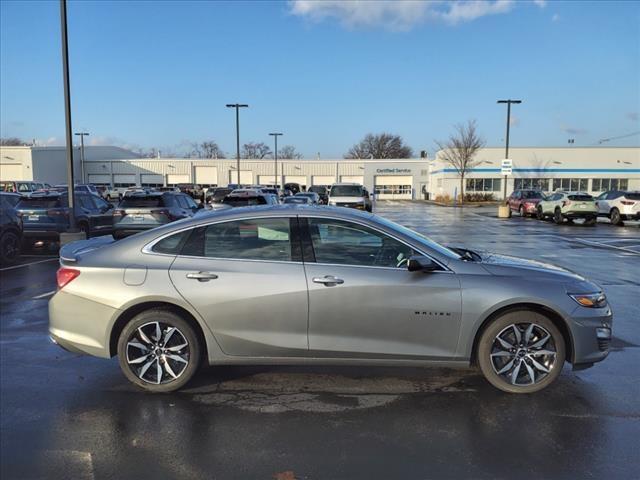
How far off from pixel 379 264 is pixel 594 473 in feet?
6.96

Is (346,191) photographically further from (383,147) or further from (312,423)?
(383,147)

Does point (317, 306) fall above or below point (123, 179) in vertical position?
below

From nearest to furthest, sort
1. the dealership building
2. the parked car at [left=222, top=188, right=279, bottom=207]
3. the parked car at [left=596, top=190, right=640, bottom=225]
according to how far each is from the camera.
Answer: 1. the parked car at [left=222, top=188, right=279, bottom=207]
2. the parked car at [left=596, top=190, right=640, bottom=225]
3. the dealership building

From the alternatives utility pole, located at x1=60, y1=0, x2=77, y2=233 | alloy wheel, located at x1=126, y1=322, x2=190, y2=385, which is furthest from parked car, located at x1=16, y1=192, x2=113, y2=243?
alloy wheel, located at x1=126, y1=322, x2=190, y2=385

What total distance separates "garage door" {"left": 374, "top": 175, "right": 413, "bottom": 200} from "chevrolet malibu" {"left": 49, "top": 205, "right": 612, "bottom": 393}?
230 feet

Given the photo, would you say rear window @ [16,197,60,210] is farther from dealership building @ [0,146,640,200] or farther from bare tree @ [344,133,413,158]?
bare tree @ [344,133,413,158]

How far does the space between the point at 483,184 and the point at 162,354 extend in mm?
60611

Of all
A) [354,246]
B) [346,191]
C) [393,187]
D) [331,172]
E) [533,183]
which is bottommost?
[354,246]

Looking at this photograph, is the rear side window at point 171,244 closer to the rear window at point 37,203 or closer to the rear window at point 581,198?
the rear window at point 37,203

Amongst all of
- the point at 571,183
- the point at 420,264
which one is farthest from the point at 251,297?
the point at 571,183

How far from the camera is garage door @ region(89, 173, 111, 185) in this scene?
250 ft

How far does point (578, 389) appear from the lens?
14.9ft

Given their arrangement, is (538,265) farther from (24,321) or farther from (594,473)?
(24,321)

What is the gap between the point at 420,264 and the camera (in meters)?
4.23
